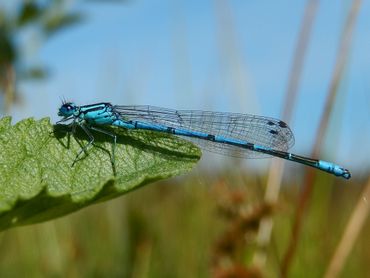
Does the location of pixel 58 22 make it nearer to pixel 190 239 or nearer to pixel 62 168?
pixel 62 168

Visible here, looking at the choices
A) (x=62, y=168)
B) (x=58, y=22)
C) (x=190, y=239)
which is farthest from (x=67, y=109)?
(x=190, y=239)

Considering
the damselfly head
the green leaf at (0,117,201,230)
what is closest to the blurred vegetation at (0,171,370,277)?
the damselfly head

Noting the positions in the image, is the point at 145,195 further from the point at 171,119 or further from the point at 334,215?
the point at 171,119

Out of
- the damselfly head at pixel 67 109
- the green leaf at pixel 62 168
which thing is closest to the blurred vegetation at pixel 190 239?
the damselfly head at pixel 67 109

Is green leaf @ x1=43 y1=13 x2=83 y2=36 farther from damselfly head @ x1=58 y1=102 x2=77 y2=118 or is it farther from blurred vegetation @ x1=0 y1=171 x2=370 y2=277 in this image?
blurred vegetation @ x1=0 y1=171 x2=370 y2=277

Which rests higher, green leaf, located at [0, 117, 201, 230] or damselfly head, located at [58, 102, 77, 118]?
green leaf, located at [0, 117, 201, 230]

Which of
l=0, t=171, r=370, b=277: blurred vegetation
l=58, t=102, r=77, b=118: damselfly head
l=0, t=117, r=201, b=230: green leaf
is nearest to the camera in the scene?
l=0, t=117, r=201, b=230: green leaf

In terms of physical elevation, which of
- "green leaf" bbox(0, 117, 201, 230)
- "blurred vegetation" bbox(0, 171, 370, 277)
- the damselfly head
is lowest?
"blurred vegetation" bbox(0, 171, 370, 277)
